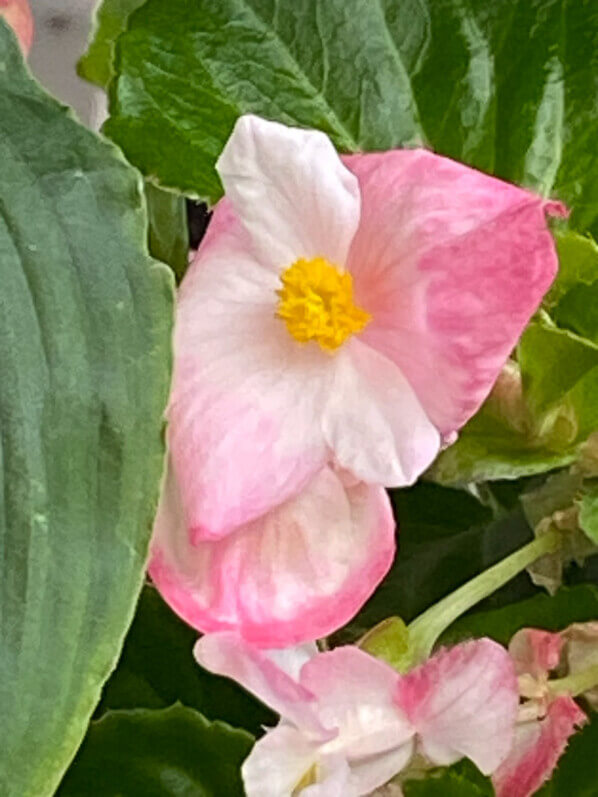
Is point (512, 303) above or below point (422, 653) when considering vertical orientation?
above

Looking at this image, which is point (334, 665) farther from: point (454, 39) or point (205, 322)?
point (454, 39)

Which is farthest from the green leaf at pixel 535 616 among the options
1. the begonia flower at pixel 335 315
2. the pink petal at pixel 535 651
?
the begonia flower at pixel 335 315

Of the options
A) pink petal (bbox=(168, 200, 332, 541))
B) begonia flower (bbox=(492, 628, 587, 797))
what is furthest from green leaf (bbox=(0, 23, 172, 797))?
→ begonia flower (bbox=(492, 628, 587, 797))

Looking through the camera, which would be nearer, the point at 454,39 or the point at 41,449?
the point at 41,449

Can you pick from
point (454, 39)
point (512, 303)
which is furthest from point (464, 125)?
point (512, 303)

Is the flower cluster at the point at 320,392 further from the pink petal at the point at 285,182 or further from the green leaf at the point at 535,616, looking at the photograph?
the green leaf at the point at 535,616

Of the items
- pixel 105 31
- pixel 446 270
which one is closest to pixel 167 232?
pixel 105 31
